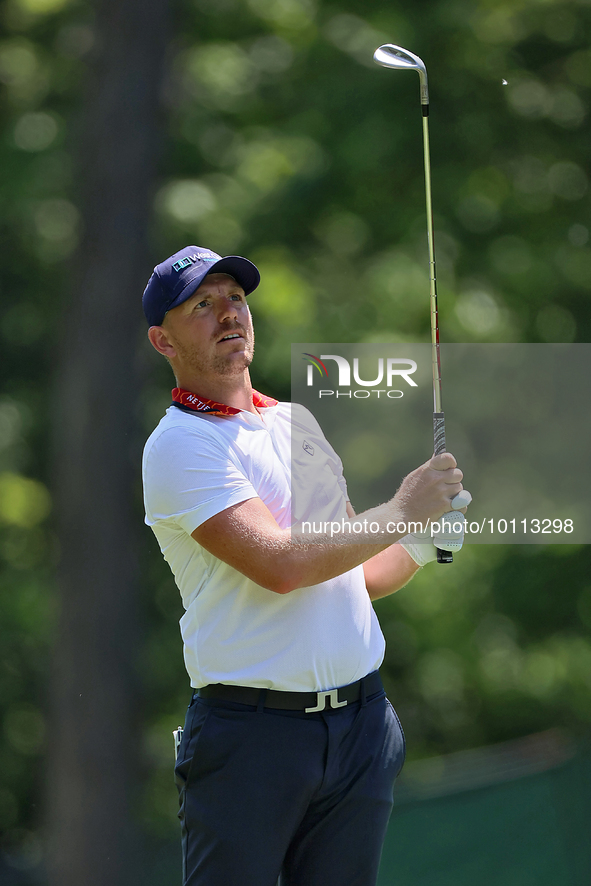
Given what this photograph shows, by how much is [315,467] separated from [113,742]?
152 inches

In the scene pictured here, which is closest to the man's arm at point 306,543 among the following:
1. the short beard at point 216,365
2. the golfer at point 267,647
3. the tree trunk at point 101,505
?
the golfer at point 267,647

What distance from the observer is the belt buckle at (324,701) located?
1.87 m

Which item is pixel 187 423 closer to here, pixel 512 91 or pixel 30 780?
pixel 512 91

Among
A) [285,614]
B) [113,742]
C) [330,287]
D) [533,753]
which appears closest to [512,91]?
[330,287]

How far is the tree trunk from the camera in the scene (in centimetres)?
536

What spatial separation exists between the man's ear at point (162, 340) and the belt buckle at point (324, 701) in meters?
0.81

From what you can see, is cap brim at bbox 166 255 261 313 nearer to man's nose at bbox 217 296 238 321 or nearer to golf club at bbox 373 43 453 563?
man's nose at bbox 217 296 238 321

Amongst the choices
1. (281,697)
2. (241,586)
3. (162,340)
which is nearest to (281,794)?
(281,697)

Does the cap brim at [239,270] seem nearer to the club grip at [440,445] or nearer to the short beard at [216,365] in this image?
the short beard at [216,365]

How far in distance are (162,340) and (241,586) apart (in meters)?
0.61

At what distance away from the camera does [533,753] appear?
392cm

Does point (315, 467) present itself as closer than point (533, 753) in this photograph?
Yes

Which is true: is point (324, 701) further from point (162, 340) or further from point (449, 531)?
point (162, 340)

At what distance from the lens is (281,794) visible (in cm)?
182
